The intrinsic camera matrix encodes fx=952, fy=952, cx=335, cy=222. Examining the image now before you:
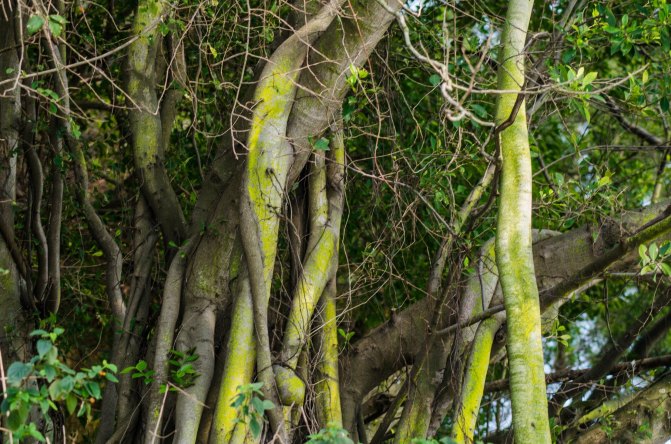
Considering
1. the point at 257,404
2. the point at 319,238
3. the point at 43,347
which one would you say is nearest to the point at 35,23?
the point at 43,347

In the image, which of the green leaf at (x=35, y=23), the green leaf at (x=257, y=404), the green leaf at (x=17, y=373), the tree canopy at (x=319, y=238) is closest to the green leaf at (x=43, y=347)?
the green leaf at (x=17, y=373)

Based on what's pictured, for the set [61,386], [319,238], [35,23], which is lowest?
[61,386]

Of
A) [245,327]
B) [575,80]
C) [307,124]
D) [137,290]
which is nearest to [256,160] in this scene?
[307,124]

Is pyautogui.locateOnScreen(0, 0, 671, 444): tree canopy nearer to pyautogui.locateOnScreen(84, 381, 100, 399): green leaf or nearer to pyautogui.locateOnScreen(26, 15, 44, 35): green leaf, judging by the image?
pyautogui.locateOnScreen(26, 15, 44, 35): green leaf

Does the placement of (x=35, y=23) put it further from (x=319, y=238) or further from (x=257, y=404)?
(x=319, y=238)

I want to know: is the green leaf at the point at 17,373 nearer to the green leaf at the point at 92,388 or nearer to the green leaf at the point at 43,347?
the green leaf at the point at 43,347

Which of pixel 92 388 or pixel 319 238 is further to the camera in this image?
pixel 319 238

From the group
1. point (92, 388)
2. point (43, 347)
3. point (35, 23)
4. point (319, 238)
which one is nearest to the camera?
point (43, 347)

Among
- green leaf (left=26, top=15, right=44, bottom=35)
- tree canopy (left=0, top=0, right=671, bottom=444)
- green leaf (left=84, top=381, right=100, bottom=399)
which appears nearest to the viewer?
green leaf (left=84, top=381, right=100, bottom=399)

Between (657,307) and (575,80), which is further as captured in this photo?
(657,307)

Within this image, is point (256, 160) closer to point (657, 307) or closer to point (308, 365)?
point (308, 365)

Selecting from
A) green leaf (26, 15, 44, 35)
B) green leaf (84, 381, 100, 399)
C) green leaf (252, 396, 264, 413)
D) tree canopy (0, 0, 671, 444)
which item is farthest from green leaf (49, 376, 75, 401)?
green leaf (26, 15, 44, 35)

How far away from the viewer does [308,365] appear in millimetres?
3992

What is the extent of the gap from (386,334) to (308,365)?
0.72m
